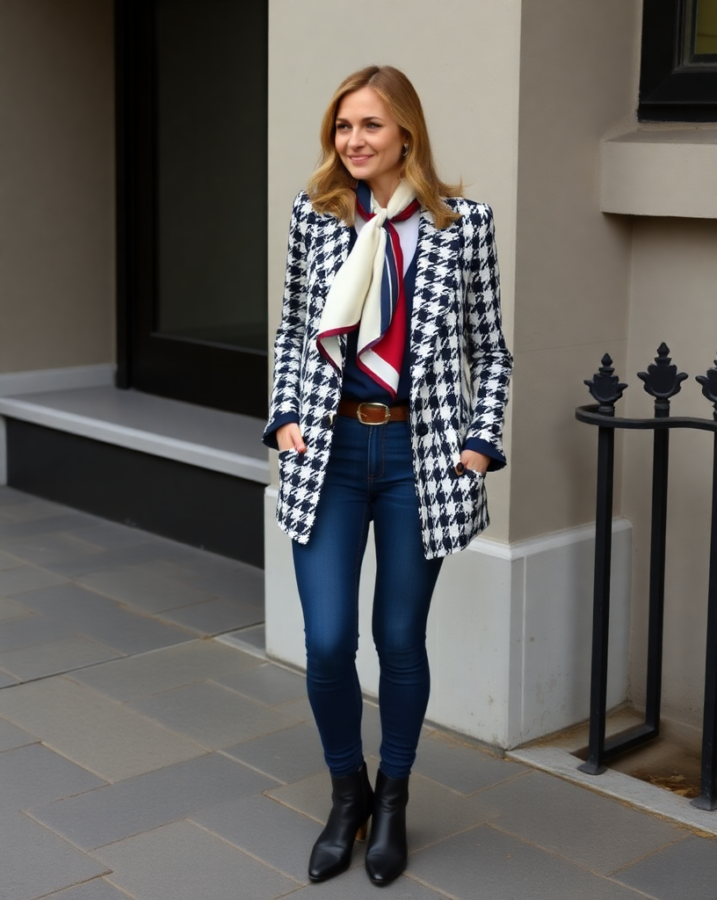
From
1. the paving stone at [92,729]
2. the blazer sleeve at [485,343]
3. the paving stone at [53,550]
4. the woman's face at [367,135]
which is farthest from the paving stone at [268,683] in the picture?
the woman's face at [367,135]

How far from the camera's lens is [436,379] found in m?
3.12

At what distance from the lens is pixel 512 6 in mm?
3779

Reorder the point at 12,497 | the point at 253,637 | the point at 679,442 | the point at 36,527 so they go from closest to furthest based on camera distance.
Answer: the point at 679,442 < the point at 253,637 < the point at 36,527 < the point at 12,497

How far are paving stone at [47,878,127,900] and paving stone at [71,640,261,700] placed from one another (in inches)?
50.1

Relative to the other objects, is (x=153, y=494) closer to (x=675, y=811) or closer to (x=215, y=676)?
(x=215, y=676)

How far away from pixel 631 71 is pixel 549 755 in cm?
211

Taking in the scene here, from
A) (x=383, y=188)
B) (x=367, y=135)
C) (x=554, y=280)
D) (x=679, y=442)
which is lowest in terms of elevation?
(x=679, y=442)

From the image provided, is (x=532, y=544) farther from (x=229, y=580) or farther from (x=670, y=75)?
(x=229, y=580)

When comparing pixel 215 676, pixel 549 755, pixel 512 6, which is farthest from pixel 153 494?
pixel 512 6

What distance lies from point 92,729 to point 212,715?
0.39m

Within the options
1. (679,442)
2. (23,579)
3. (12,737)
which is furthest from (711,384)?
(23,579)

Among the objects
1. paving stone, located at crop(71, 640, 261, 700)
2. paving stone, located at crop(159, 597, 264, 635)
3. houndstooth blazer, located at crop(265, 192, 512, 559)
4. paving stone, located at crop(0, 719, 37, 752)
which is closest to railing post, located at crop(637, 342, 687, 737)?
houndstooth blazer, located at crop(265, 192, 512, 559)

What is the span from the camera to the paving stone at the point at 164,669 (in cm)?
463

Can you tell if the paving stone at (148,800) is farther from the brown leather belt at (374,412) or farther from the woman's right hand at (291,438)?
the brown leather belt at (374,412)
